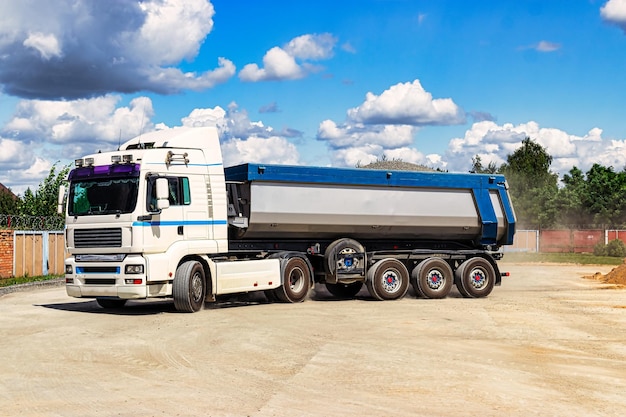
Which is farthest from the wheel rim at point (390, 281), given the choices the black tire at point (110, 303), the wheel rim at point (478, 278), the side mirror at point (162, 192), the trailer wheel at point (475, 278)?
the side mirror at point (162, 192)

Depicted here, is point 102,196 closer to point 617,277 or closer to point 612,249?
point 617,277

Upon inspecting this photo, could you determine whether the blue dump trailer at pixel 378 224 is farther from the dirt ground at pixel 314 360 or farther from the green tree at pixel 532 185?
the green tree at pixel 532 185

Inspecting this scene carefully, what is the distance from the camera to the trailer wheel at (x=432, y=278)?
1970cm

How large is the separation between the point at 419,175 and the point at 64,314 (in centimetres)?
923

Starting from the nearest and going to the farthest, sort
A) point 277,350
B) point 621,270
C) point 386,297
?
point 277,350, point 386,297, point 621,270

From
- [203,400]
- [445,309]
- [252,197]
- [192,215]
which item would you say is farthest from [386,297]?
[203,400]

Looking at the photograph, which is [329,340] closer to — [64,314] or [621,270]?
[64,314]

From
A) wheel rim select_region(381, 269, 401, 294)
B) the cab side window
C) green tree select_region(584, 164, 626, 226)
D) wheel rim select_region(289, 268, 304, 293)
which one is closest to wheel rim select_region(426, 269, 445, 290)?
wheel rim select_region(381, 269, 401, 294)

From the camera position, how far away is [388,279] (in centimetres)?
1947

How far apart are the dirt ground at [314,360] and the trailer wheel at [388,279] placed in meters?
1.11

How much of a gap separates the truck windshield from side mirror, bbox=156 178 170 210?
57cm

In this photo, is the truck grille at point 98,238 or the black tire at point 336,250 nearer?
the truck grille at point 98,238

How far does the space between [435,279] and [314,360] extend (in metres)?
9.91

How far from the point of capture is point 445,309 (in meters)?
17.3
